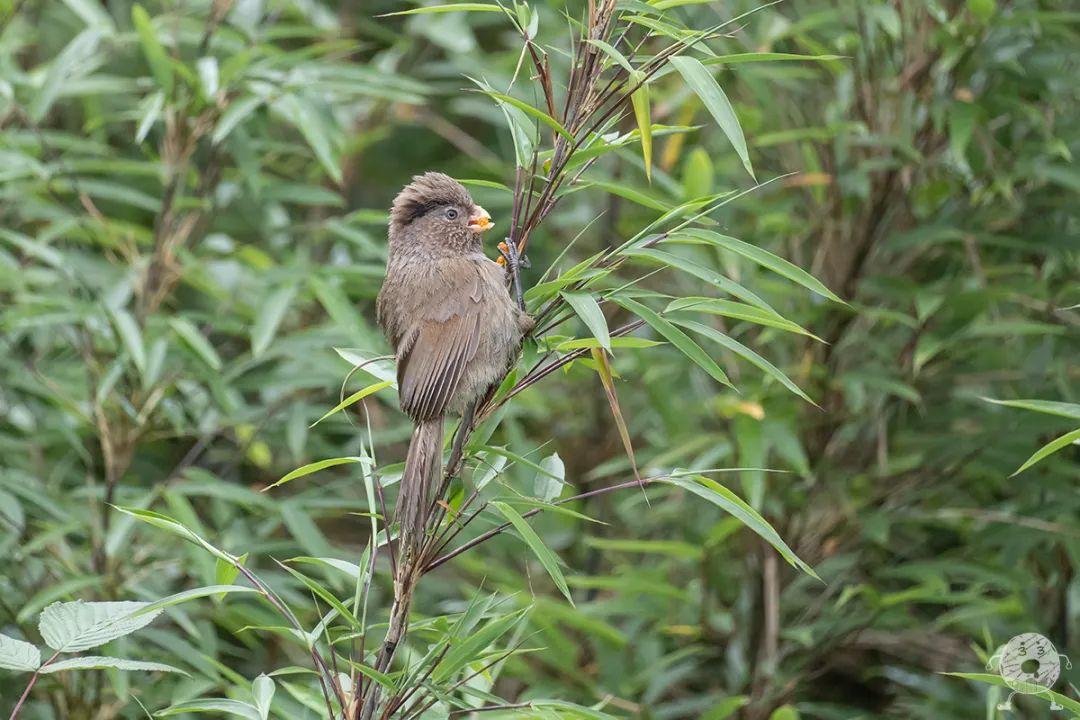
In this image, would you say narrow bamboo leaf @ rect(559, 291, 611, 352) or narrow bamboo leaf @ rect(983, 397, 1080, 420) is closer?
narrow bamboo leaf @ rect(559, 291, 611, 352)

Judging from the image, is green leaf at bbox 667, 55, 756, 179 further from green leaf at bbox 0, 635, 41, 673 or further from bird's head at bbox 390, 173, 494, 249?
green leaf at bbox 0, 635, 41, 673

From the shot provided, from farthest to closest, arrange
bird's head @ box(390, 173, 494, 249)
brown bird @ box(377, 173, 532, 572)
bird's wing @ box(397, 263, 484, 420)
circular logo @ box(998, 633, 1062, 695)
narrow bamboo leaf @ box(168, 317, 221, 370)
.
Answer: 1. narrow bamboo leaf @ box(168, 317, 221, 370)
2. bird's head @ box(390, 173, 494, 249)
3. bird's wing @ box(397, 263, 484, 420)
4. brown bird @ box(377, 173, 532, 572)
5. circular logo @ box(998, 633, 1062, 695)

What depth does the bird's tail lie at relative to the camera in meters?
1.91

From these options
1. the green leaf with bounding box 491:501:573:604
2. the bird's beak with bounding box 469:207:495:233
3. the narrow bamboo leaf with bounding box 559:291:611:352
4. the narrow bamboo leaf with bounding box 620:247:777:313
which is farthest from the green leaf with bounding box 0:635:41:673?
the bird's beak with bounding box 469:207:495:233

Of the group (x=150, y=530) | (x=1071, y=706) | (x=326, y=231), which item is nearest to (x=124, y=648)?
(x=150, y=530)

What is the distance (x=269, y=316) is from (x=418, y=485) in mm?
1340

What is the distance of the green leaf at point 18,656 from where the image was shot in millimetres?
1736

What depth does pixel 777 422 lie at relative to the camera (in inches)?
134

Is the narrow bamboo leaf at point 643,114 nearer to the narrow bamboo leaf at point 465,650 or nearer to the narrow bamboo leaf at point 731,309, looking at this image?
the narrow bamboo leaf at point 731,309

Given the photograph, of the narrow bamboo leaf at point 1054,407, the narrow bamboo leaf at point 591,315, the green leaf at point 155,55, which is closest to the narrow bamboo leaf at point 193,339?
the green leaf at point 155,55

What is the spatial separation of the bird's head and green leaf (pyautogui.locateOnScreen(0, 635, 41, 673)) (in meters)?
1.21

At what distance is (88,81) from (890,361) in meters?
2.44

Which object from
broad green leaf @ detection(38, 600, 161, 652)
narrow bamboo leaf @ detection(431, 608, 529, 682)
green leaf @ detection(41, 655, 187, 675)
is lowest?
narrow bamboo leaf @ detection(431, 608, 529, 682)

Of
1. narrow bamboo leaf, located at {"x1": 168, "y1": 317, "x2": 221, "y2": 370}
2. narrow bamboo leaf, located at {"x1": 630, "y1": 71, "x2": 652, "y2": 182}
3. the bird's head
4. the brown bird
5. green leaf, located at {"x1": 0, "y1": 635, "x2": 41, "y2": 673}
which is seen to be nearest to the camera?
green leaf, located at {"x1": 0, "y1": 635, "x2": 41, "y2": 673}
